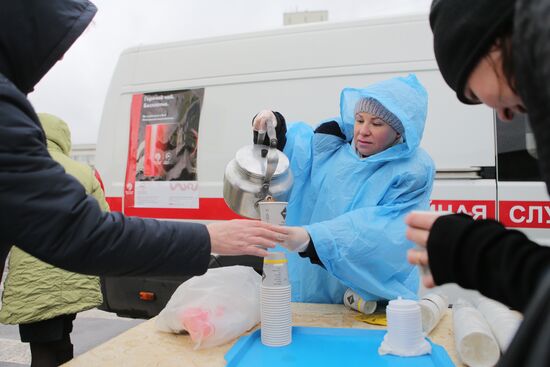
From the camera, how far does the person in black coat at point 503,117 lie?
1.67 feet

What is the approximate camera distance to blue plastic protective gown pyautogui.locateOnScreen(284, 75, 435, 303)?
1.55 meters

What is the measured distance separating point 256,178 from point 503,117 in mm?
891

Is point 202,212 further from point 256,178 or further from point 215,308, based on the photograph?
point 215,308

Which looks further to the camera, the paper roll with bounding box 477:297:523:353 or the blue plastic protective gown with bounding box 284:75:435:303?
the blue plastic protective gown with bounding box 284:75:435:303

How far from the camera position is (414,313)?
1.31 meters

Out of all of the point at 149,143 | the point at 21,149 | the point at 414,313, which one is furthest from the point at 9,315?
the point at 414,313

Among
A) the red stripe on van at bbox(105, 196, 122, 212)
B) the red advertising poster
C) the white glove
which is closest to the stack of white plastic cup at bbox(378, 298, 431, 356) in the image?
the white glove

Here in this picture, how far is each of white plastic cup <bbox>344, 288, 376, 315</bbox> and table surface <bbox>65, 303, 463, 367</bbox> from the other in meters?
0.04

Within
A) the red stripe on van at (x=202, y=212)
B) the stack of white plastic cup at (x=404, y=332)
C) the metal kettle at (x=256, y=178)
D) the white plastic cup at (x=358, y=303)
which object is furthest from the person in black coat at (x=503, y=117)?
the red stripe on van at (x=202, y=212)

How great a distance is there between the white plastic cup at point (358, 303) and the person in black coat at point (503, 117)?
0.91 m

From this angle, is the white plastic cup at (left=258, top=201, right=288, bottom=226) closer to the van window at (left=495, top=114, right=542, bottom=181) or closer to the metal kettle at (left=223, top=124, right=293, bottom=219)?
the metal kettle at (left=223, top=124, right=293, bottom=219)

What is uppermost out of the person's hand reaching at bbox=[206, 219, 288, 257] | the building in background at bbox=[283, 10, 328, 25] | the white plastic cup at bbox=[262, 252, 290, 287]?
the building in background at bbox=[283, 10, 328, 25]

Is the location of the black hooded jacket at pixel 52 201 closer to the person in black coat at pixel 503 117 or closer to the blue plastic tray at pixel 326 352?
the blue plastic tray at pixel 326 352

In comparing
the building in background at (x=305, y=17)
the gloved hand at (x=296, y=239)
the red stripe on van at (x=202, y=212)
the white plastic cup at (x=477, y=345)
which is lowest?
the red stripe on van at (x=202, y=212)
